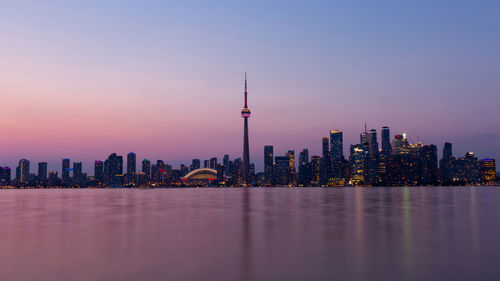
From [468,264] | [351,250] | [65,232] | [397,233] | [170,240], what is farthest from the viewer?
[65,232]

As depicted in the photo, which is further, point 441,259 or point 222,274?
point 441,259

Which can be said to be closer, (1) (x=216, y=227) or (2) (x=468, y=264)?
(2) (x=468, y=264)

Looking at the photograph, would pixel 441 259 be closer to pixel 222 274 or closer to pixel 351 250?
pixel 351 250

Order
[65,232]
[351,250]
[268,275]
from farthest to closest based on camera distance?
[65,232]
[351,250]
[268,275]

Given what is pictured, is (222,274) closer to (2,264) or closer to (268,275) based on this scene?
(268,275)

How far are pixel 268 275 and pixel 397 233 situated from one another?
19287mm

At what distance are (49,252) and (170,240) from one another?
8.22 m

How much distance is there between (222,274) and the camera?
18.5 metres

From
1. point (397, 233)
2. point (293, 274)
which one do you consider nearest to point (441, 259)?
point (293, 274)

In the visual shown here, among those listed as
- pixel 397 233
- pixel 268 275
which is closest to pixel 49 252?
pixel 268 275

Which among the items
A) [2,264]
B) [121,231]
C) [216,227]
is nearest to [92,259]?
[2,264]

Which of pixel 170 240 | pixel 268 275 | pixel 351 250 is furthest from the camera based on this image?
pixel 170 240

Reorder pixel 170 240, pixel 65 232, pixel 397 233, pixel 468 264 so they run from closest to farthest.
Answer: pixel 468 264, pixel 170 240, pixel 397 233, pixel 65 232

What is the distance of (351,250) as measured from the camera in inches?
985
